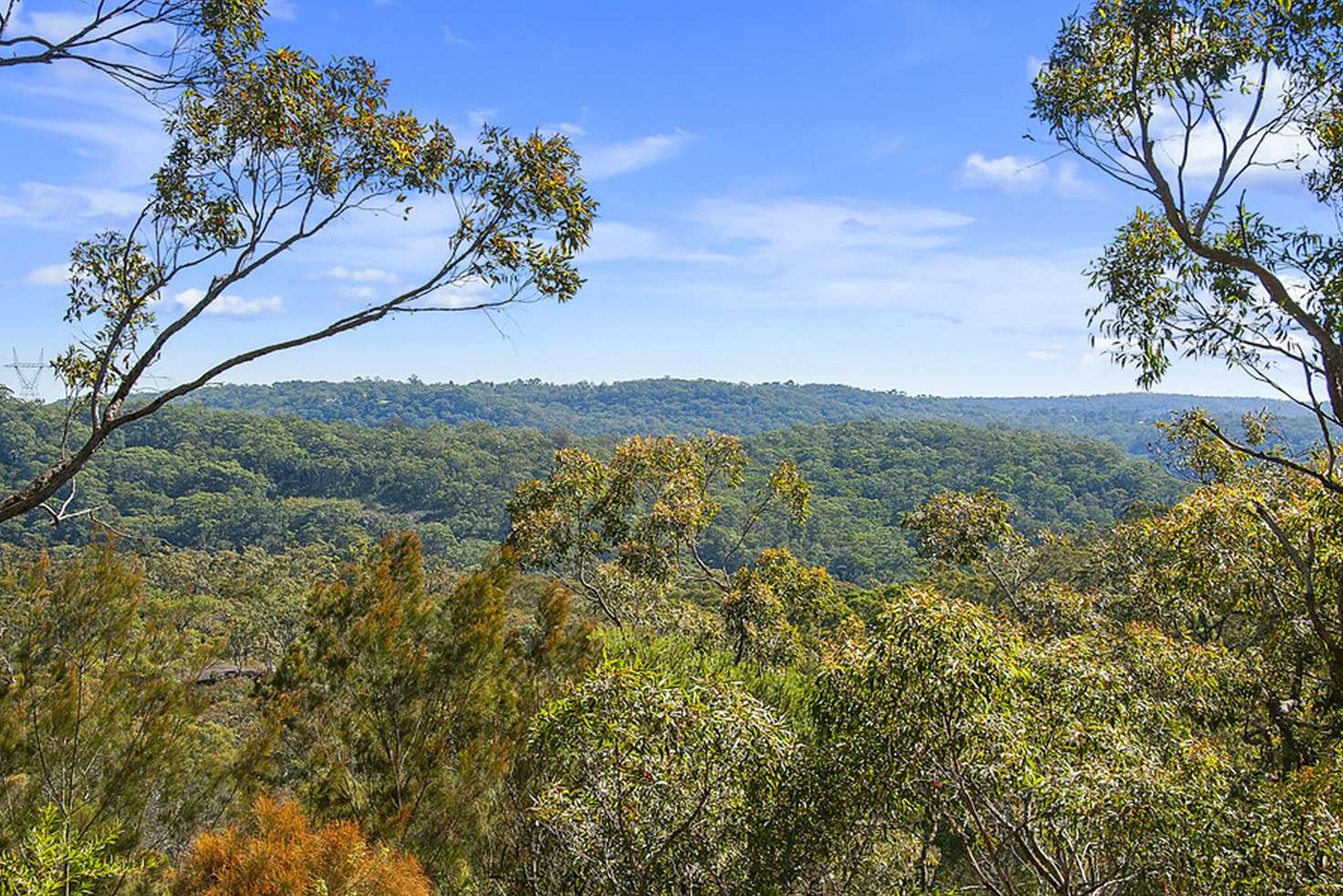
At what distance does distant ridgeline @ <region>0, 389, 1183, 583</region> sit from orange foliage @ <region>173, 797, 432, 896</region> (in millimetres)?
58012

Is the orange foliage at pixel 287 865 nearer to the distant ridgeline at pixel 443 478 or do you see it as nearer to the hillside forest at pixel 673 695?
the hillside forest at pixel 673 695

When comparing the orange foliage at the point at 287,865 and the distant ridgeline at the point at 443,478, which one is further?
the distant ridgeline at the point at 443,478

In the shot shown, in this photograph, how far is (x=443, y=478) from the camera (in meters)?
88.4

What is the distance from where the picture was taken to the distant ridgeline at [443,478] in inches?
2694

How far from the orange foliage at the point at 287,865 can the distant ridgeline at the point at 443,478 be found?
58.0 m

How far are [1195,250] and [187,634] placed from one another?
7.31m

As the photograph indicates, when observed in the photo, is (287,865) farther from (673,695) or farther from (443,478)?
(443,478)

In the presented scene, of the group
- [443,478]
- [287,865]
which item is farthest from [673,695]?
[443,478]

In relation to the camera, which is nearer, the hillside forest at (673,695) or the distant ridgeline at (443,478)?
the hillside forest at (673,695)

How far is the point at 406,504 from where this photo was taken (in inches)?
3401

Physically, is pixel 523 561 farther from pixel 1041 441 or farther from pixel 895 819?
pixel 1041 441

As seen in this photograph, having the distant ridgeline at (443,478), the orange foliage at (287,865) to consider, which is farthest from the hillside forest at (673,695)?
the distant ridgeline at (443,478)

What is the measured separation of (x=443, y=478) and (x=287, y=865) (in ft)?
284

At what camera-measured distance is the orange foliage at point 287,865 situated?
449 cm
